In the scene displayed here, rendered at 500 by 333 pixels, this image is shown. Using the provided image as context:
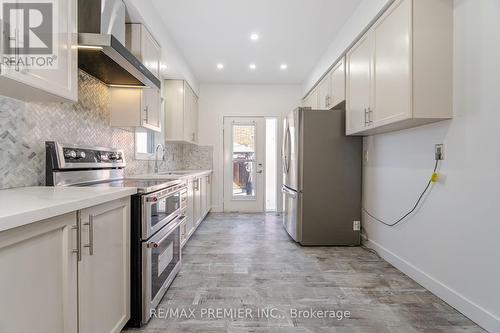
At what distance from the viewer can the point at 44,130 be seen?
1.68 meters

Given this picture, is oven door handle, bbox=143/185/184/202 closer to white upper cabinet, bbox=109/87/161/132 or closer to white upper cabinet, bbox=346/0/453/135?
white upper cabinet, bbox=109/87/161/132

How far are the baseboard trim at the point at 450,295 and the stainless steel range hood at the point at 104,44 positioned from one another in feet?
9.06

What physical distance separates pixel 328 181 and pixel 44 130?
278 centimetres

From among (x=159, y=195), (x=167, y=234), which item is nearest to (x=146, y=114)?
(x=159, y=195)

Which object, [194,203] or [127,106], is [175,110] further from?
[127,106]

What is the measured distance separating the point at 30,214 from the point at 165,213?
47.6 inches

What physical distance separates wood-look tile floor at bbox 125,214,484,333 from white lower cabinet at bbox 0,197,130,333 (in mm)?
486

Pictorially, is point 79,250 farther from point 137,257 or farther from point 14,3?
point 14,3

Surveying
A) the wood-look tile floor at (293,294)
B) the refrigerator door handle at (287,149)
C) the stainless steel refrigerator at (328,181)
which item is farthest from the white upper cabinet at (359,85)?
the wood-look tile floor at (293,294)

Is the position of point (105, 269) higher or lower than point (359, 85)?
lower

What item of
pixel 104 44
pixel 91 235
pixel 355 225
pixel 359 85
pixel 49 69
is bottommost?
pixel 355 225

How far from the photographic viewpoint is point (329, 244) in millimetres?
3264

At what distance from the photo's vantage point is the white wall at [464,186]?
1.62m

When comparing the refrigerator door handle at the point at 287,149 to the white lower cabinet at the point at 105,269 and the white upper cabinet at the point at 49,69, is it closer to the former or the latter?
the white lower cabinet at the point at 105,269
